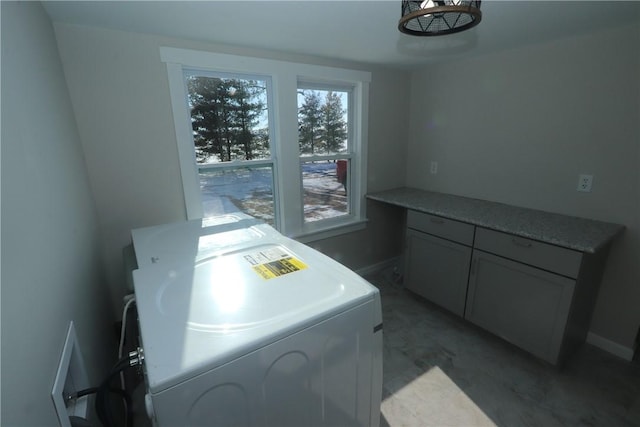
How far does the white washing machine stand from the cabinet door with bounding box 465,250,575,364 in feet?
4.07

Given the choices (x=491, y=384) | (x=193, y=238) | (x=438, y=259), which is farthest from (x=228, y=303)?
(x=438, y=259)

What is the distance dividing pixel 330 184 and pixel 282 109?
81 cm

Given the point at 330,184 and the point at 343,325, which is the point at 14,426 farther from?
the point at 330,184

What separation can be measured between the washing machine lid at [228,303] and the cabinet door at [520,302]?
1308 millimetres

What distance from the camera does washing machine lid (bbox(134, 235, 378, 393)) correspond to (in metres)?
0.65

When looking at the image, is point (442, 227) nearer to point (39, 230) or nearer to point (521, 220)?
point (521, 220)

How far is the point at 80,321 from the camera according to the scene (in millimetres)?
1072

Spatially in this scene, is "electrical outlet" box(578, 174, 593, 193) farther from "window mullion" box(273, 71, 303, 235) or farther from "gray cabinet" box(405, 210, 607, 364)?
"window mullion" box(273, 71, 303, 235)

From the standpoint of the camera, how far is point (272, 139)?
2.14 metres

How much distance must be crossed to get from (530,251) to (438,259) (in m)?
0.62

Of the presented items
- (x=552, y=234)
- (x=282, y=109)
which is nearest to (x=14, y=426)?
(x=282, y=109)

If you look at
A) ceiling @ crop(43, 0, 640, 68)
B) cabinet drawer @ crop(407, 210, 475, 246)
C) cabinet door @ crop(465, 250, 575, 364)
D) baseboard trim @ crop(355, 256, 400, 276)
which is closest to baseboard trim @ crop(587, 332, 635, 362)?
cabinet door @ crop(465, 250, 575, 364)

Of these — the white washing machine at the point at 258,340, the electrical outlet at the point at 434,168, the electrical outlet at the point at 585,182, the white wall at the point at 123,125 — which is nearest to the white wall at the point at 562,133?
the electrical outlet at the point at 585,182

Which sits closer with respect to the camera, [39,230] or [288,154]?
[39,230]
